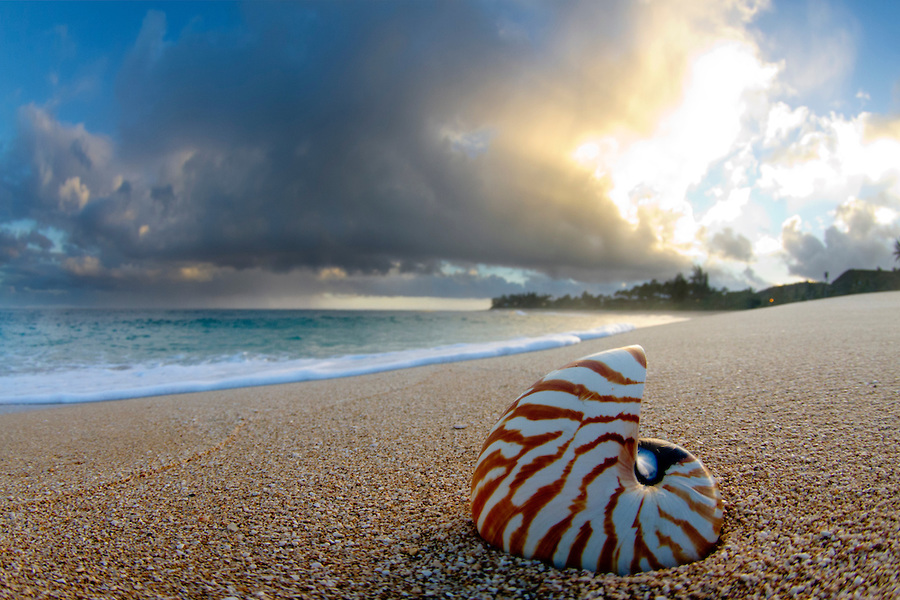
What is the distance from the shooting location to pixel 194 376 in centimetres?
701

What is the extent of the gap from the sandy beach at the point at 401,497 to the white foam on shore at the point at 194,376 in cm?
209

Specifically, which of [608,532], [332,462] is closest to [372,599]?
[608,532]

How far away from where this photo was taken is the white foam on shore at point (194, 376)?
227 inches

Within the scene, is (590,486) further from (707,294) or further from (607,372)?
(707,294)

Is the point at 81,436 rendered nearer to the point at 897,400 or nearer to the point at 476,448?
the point at 476,448

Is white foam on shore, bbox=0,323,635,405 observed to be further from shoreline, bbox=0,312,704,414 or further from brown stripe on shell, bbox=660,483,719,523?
brown stripe on shell, bbox=660,483,719,523

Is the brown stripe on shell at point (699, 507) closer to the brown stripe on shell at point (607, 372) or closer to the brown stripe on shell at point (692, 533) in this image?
the brown stripe on shell at point (692, 533)

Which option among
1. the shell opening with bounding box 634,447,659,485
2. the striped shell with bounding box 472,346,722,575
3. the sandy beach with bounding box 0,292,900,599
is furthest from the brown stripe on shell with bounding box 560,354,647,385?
the sandy beach with bounding box 0,292,900,599

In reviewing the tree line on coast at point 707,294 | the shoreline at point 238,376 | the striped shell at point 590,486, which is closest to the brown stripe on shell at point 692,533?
the striped shell at point 590,486

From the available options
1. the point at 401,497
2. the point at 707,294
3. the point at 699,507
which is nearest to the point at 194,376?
the point at 401,497

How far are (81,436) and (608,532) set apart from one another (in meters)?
4.28

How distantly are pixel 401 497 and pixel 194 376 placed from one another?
255 inches

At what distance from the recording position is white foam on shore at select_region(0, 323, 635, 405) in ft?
18.9

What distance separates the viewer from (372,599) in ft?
4.09
